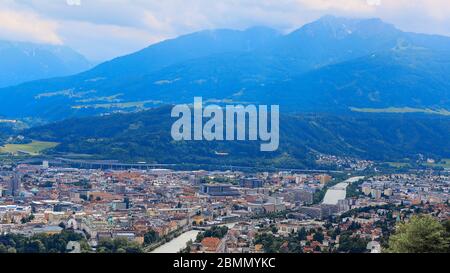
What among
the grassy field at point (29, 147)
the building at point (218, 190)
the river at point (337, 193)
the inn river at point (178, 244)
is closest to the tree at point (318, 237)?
the inn river at point (178, 244)

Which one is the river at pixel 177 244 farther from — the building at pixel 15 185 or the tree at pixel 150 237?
the building at pixel 15 185

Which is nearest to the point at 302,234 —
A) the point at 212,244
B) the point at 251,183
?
the point at 212,244

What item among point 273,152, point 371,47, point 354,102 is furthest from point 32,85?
point 273,152

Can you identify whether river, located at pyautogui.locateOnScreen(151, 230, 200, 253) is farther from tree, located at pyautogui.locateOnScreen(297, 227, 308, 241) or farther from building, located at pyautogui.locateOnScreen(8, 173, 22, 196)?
building, located at pyautogui.locateOnScreen(8, 173, 22, 196)

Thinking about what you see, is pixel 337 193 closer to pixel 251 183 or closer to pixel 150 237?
pixel 251 183

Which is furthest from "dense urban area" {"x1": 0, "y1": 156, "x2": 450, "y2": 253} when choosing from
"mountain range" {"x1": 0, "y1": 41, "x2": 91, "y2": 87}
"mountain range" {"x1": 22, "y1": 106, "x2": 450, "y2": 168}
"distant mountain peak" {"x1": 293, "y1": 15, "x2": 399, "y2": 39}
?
"mountain range" {"x1": 0, "y1": 41, "x2": 91, "y2": 87}

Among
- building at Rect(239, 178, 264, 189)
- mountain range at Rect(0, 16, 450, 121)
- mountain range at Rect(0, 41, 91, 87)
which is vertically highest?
mountain range at Rect(0, 41, 91, 87)

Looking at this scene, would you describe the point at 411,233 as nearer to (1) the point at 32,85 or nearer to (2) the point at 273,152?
(2) the point at 273,152
